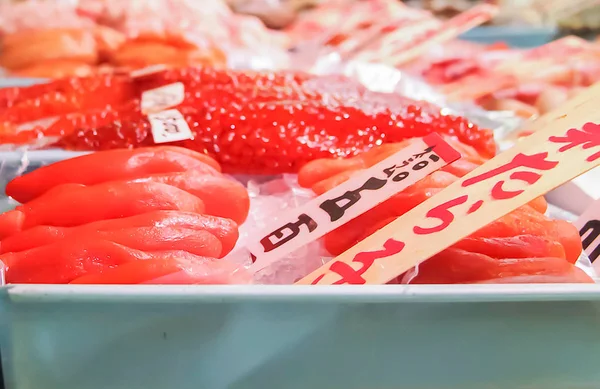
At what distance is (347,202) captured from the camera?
818mm


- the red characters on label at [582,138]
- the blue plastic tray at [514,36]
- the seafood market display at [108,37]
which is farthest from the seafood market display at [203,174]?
the blue plastic tray at [514,36]

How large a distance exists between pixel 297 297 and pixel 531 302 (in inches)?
10.6

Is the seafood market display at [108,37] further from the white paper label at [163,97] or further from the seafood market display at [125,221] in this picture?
the seafood market display at [125,221]

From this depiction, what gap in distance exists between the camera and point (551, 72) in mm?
2080

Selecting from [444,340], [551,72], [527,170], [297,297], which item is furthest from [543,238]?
[551,72]

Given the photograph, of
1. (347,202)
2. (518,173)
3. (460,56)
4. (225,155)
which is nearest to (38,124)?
(225,155)

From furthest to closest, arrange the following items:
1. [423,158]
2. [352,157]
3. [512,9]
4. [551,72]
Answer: [512,9]
[551,72]
[352,157]
[423,158]

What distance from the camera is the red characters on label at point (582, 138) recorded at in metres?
0.76

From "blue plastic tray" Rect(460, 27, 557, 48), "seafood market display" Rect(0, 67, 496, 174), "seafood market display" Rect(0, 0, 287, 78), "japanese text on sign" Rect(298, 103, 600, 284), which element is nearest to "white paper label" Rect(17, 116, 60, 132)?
"seafood market display" Rect(0, 67, 496, 174)

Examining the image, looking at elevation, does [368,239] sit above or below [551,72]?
above

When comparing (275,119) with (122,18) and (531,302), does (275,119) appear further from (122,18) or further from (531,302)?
(122,18)

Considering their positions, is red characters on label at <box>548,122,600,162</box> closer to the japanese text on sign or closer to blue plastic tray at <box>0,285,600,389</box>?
the japanese text on sign

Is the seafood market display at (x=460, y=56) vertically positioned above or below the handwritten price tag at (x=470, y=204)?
below

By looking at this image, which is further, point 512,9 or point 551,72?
point 512,9
